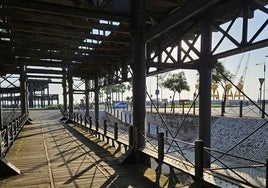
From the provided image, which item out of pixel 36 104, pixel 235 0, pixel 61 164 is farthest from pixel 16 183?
pixel 36 104

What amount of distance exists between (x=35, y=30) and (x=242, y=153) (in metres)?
13.3

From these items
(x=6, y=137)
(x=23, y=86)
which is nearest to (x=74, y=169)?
(x=6, y=137)

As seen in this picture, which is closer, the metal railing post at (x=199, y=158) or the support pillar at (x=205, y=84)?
the metal railing post at (x=199, y=158)

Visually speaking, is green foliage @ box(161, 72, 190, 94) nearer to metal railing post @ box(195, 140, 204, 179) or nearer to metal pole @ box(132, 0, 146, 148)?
metal pole @ box(132, 0, 146, 148)

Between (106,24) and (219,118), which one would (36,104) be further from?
(106,24)

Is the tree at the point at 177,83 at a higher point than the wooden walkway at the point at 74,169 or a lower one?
higher

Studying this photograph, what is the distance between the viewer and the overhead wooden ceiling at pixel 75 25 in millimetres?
6410

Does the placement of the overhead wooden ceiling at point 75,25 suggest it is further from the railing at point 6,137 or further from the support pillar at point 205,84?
the railing at point 6,137

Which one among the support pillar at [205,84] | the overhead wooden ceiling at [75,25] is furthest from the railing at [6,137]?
the support pillar at [205,84]

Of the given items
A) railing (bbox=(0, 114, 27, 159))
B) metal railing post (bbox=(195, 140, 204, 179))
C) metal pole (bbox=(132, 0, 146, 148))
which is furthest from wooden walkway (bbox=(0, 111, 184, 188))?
metal pole (bbox=(132, 0, 146, 148))

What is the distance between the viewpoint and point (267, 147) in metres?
14.1

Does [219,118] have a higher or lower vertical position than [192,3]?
lower

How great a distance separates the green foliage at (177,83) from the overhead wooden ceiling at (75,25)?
85.6ft

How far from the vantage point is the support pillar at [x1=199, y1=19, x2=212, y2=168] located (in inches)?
265
